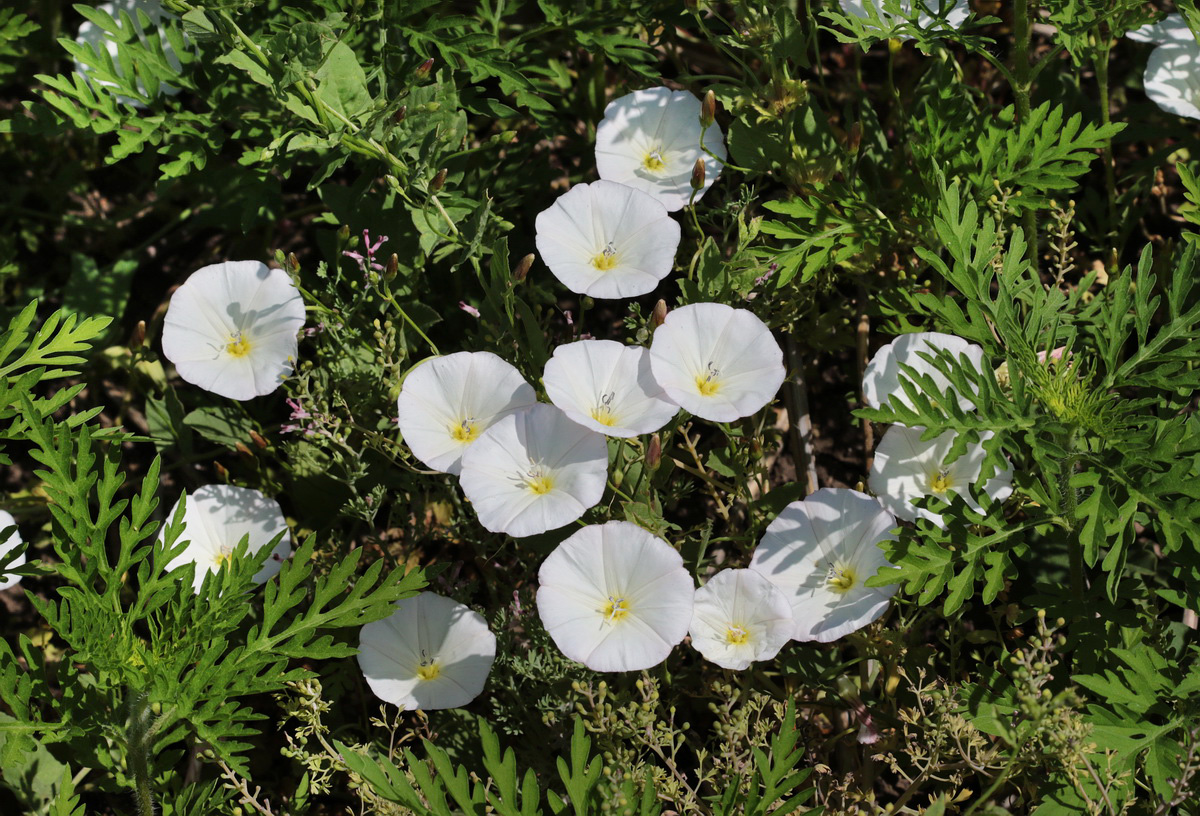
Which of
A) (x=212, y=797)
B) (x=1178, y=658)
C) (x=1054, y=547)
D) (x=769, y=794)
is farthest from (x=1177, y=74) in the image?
(x=212, y=797)

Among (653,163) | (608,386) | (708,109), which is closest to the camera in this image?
(608,386)

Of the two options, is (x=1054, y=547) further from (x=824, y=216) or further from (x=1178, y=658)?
(x=824, y=216)

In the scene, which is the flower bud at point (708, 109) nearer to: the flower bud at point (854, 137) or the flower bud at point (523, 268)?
the flower bud at point (854, 137)

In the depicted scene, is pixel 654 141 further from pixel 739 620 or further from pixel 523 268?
pixel 739 620

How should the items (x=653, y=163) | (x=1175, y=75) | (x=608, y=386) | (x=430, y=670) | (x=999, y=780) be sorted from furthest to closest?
(x=1175, y=75), (x=653, y=163), (x=430, y=670), (x=608, y=386), (x=999, y=780)

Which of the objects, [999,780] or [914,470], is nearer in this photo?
[999,780]

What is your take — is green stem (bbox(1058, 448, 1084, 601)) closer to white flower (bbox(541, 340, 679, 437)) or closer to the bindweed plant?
the bindweed plant

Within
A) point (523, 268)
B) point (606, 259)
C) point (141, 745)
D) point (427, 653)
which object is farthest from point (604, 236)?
point (141, 745)
